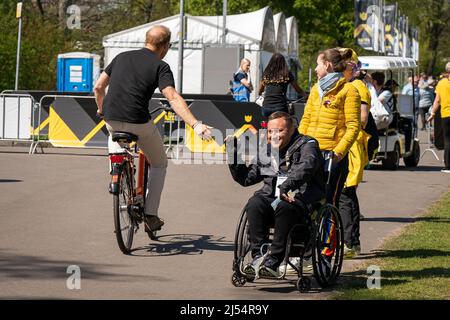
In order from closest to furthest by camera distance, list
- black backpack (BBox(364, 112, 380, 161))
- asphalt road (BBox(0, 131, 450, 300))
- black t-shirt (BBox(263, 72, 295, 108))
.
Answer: asphalt road (BBox(0, 131, 450, 300))
black backpack (BBox(364, 112, 380, 161))
black t-shirt (BBox(263, 72, 295, 108))

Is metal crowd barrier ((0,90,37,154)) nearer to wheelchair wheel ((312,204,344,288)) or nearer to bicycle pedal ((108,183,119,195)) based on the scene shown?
bicycle pedal ((108,183,119,195))

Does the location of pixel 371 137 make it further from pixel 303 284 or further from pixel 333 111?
pixel 303 284

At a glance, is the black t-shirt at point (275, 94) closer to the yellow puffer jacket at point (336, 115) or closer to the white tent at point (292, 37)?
the yellow puffer jacket at point (336, 115)

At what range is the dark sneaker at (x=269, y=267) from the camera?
8.34m

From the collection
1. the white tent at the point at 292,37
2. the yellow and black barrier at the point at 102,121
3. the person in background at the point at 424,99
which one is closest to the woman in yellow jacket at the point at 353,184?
the yellow and black barrier at the point at 102,121

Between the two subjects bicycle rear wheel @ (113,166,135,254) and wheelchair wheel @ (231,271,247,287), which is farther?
bicycle rear wheel @ (113,166,135,254)

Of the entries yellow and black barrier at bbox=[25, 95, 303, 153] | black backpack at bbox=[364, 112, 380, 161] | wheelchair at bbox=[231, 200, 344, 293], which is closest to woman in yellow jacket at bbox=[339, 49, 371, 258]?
black backpack at bbox=[364, 112, 380, 161]

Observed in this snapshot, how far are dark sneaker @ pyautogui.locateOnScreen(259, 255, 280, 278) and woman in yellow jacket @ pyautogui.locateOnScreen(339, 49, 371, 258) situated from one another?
7.47ft

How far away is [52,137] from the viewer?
2248 centimetres

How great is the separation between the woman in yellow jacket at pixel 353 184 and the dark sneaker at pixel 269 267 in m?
2.28

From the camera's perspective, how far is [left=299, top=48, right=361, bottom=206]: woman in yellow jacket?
1000cm

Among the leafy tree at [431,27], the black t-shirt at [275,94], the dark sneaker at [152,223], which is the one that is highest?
the leafy tree at [431,27]

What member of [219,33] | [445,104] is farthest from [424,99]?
[445,104]

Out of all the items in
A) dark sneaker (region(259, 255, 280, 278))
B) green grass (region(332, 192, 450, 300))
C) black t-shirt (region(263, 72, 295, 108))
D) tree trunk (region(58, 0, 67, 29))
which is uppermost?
tree trunk (region(58, 0, 67, 29))
